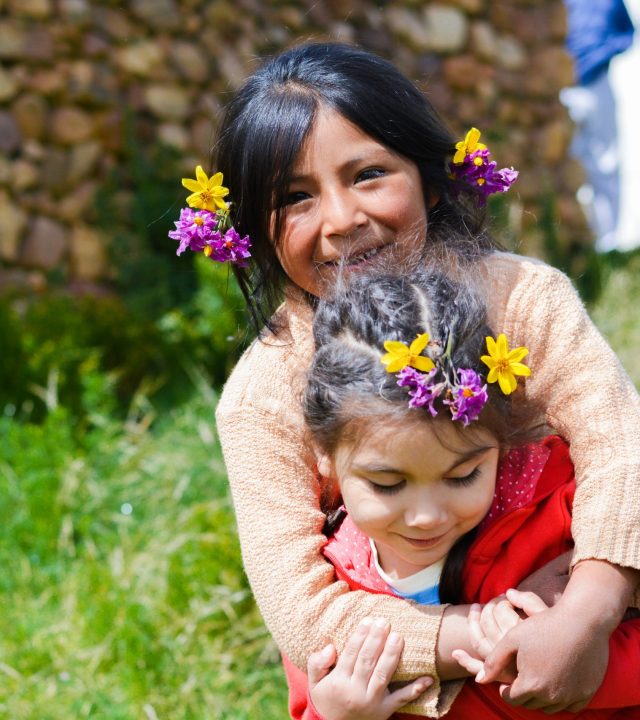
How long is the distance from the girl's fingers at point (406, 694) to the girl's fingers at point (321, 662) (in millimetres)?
A: 121

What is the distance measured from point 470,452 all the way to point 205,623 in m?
1.70

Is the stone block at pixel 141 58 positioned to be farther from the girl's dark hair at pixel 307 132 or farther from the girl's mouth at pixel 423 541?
the girl's mouth at pixel 423 541

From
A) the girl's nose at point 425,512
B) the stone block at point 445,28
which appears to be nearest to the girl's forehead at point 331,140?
the girl's nose at point 425,512

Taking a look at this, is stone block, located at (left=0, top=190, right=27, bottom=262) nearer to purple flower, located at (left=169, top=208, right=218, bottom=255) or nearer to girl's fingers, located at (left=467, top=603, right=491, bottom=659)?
purple flower, located at (left=169, top=208, right=218, bottom=255)

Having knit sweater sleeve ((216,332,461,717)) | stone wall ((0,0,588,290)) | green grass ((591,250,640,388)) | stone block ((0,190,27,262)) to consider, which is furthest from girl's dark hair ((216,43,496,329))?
stone block ((0,190,27,262))

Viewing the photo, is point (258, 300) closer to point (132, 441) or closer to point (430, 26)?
point (132, 441)

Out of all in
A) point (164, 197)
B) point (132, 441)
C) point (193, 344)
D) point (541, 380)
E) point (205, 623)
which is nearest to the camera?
point (541, 380)

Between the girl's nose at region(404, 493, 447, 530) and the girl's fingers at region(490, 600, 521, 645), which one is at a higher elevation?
the girl's nose at region(404, 493, 447, 530)

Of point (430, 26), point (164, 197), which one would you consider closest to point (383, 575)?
point (164, 197)

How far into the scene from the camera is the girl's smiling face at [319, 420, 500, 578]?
1.88 m

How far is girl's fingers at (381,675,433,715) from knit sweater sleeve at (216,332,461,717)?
0.02 meters

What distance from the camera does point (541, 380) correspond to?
2.12 metres

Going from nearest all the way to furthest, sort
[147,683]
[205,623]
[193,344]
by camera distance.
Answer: [147,683] < [205,623] < [193,344]

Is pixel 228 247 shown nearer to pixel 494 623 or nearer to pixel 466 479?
pixel 466 479
